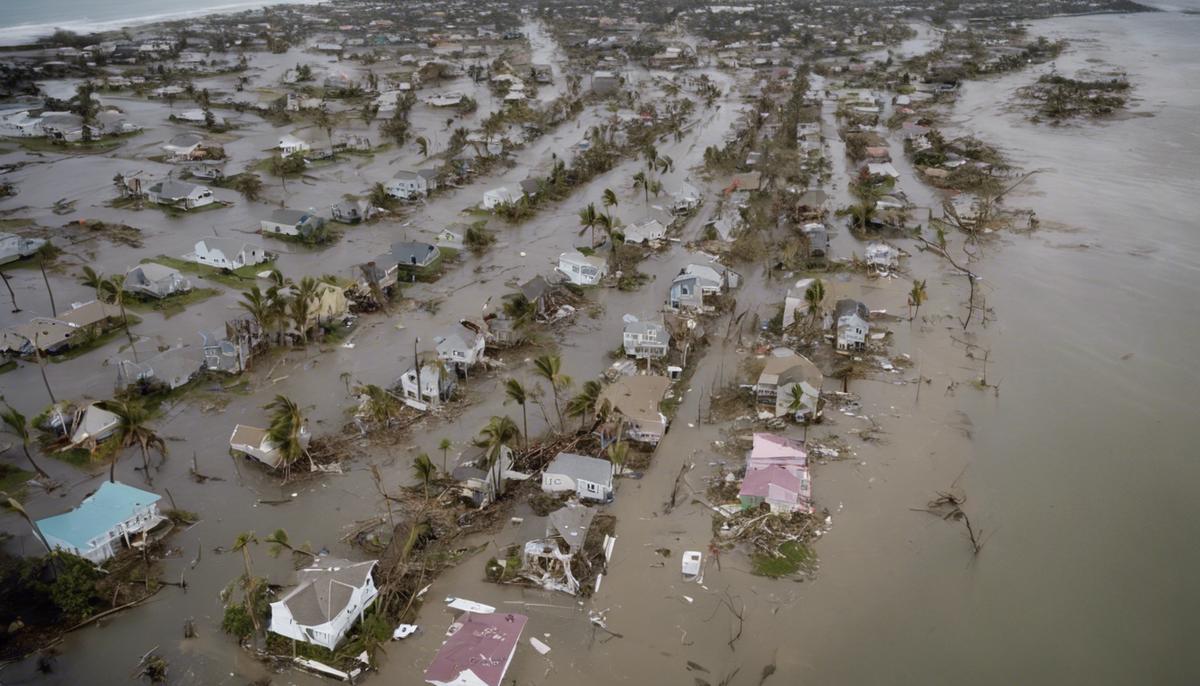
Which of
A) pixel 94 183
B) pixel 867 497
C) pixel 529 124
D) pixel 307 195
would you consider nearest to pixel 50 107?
pixel 94 183

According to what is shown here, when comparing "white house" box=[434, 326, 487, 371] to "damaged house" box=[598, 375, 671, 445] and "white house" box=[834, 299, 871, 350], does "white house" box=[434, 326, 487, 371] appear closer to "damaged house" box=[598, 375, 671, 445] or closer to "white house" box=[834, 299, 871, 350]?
"damaged house" box=[598, 375, 671, 445]

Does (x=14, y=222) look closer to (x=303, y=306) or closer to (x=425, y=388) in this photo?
(x=303, y=306)

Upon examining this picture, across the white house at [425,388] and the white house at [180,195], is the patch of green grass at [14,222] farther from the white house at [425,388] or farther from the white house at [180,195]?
the white house at [425,388]

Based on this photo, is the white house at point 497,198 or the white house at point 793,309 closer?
the white house at point 793,309

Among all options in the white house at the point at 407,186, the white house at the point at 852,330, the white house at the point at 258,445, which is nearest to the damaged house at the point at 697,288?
the white house at the point at 852,330

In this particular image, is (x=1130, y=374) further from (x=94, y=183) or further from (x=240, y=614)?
(x=94, y=183)
